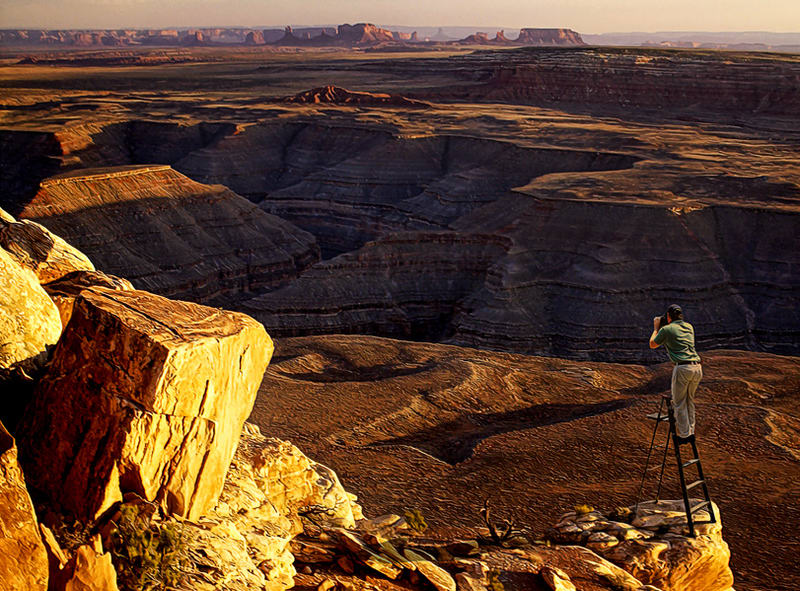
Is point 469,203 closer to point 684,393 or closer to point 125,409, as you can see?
point 684,393

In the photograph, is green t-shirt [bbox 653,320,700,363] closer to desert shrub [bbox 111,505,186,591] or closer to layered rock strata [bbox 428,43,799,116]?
desert shrub [bbox 111,505,186,591]

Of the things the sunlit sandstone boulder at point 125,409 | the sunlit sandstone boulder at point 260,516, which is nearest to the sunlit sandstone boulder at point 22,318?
the sunlit sandstone boulder at point 125,409

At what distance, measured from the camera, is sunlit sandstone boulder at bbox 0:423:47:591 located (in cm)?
727

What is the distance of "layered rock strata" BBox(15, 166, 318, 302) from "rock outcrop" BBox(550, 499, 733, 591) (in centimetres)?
4249

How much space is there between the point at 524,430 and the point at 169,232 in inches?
1586

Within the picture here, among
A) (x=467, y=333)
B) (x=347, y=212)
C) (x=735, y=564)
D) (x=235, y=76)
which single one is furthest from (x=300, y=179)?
(x=235, y=76)

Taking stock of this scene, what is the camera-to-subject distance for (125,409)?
8609 millimetres

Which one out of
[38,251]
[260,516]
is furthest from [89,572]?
[38,251]

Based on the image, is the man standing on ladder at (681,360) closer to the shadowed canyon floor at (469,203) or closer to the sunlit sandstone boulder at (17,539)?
the sunlit sandstone boulder at (17,539)

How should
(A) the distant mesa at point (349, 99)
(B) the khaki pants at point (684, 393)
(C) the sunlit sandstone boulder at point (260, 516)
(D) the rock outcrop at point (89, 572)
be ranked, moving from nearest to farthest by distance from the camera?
1. (D) the rock outcrop at point (89, 572)
2. (C) the sunlit sandstone boulder at point (260, 516)
3. (B) the khaki pants at point (684, 393)
4. (A) the distant mesa at point (349, 99)

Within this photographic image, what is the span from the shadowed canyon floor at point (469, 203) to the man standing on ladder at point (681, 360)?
1219 inches

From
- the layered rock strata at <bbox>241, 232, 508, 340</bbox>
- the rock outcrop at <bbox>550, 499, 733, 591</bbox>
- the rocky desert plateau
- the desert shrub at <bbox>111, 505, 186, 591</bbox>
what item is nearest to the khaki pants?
the rock outcrop at <bbox>550, 499, 733, 591</bbox>

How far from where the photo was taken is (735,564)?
14.9 m

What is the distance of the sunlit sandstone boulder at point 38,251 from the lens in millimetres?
11570
